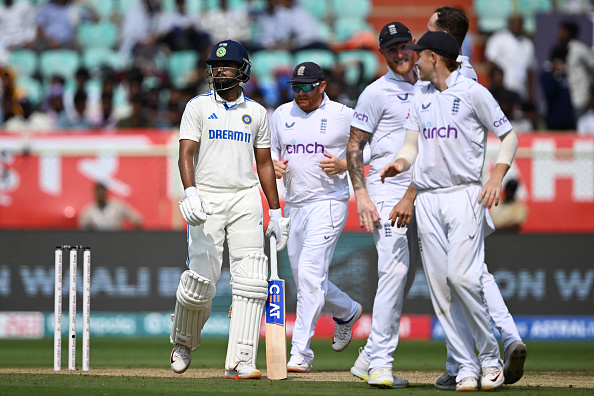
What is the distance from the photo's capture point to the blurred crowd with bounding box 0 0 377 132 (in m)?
13.9

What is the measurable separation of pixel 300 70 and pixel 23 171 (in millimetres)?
5801

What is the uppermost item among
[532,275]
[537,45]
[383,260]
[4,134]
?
[537,45]

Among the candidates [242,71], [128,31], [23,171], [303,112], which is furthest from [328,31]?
[242,71]

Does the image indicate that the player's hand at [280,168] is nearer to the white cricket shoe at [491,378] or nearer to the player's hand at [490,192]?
the player's hand at [490,192]

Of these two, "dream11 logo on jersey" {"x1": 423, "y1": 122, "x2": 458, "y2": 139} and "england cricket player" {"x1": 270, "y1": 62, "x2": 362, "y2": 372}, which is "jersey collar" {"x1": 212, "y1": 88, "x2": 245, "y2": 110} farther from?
"dream11 logo on jersey" {"x1": 423, "y1": 122, "x2": 458, "y2": 139}

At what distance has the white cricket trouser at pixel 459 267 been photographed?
5.73 m

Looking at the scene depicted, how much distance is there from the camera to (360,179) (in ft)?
22.1

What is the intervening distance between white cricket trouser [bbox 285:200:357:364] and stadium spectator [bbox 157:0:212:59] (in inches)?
303

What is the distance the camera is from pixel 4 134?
12.3 m

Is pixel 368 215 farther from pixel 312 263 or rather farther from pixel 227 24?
pixel 227 24

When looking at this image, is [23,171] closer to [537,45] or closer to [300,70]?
[300,70]

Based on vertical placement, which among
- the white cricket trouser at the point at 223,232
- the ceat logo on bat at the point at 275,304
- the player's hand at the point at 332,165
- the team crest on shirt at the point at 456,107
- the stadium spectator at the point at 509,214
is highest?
the team crest on shirt at the point at 456,107

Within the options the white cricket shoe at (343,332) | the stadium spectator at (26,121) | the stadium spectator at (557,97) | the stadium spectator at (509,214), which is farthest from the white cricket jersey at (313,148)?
the stadium spectator at (26,121)

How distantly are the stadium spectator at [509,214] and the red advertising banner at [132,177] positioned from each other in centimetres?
14
